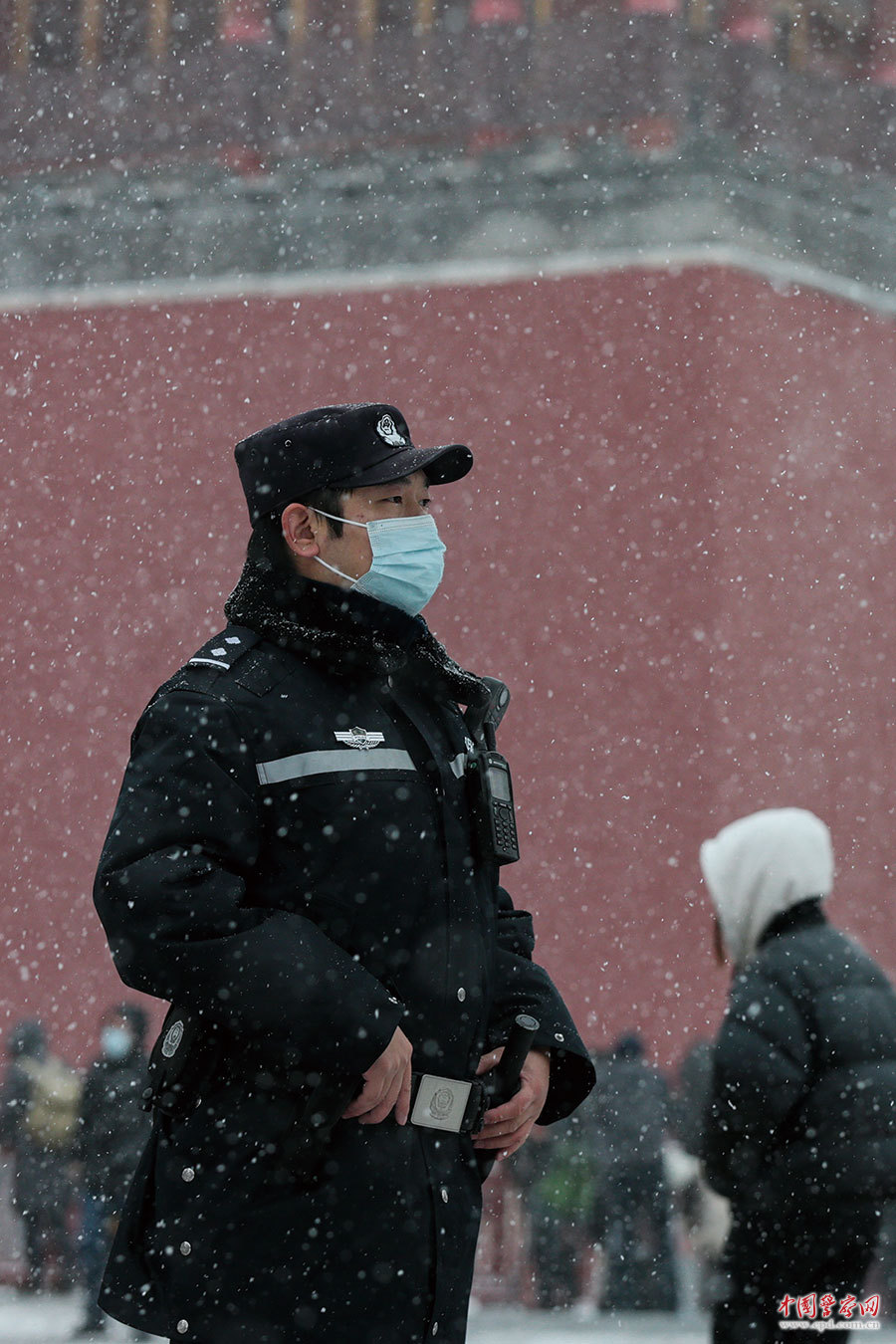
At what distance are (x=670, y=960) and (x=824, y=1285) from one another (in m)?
6.76

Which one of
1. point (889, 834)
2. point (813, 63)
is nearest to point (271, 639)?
point (889, 834)

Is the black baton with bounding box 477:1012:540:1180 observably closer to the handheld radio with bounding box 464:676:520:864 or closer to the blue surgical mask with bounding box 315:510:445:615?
the handheld radio with bounding box 464:676:520:864

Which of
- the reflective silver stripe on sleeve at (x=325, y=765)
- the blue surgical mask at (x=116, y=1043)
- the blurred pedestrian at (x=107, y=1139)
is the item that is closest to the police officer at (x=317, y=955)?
the reflective silver stripe on sleeve at (x=325, y=765)

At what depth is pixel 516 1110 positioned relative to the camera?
7.12 feet

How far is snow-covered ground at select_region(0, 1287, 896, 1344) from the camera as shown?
7574 millimetres

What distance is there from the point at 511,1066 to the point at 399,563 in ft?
2.17

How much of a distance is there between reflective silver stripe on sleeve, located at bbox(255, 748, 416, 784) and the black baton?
37 centimetres

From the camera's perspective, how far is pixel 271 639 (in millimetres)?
2189

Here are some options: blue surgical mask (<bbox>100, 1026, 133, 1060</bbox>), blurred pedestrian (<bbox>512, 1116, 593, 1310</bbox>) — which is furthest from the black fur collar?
blurred pedestrian (<bbox>512, 1116, 593, 1310</bbox>)

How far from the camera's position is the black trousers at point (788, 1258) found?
3377mm

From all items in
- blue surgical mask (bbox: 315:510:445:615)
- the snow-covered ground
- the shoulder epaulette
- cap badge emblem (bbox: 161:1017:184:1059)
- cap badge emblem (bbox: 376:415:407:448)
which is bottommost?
the snow-covered ground

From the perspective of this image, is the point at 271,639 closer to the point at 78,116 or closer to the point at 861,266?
the point at 861,266

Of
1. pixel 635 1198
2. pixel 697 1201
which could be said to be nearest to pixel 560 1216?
pixel 635 1198

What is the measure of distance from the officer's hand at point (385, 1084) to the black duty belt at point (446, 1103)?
0.04 meters
